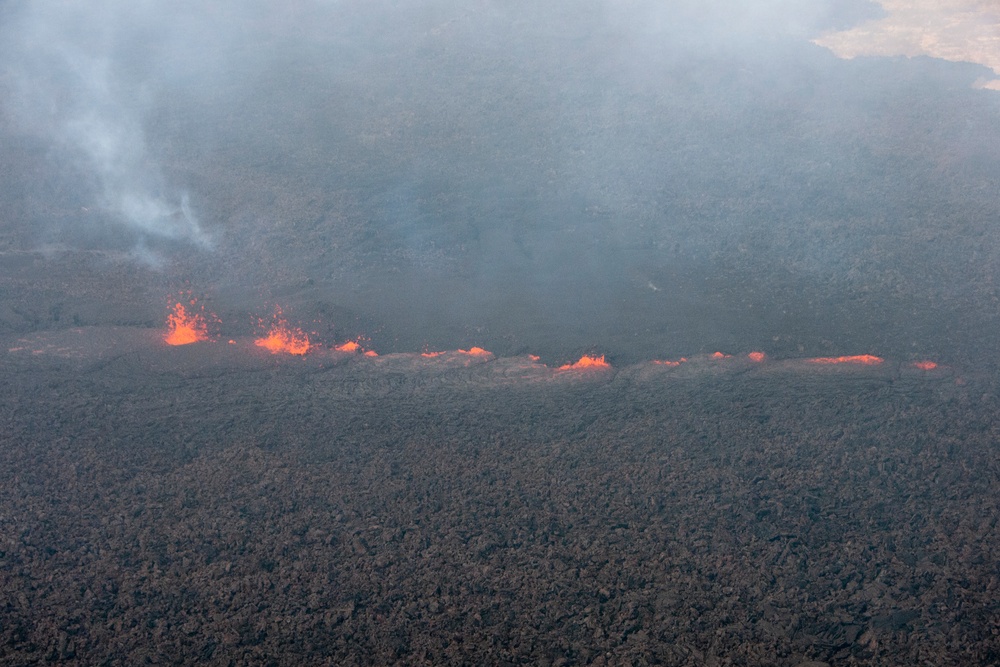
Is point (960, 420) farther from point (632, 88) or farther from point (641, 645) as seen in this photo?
point (632, 88)

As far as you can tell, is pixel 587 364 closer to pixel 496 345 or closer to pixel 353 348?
pixel 496 345

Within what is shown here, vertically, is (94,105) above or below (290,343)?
above

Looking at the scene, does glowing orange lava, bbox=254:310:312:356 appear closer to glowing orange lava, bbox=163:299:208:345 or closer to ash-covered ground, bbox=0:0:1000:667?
ash-covered ground, bbox=0:0:1000:667

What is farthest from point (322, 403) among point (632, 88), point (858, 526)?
point (632, 88)

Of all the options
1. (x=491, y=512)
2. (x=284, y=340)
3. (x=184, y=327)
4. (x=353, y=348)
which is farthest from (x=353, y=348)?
(x=491, y=512)

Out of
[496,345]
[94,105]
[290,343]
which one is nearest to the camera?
[496,345]

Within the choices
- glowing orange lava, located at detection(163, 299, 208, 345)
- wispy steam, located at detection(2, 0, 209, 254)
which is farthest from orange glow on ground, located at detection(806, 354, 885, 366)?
wispy steam, located at detection(2, 0, 209, 254)

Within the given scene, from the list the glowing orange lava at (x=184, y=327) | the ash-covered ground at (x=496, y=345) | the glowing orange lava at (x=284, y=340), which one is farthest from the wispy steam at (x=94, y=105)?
the glowing orange lava at (x=284, y=340)
